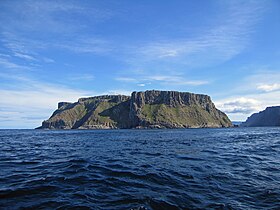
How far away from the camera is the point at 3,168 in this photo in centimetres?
2189

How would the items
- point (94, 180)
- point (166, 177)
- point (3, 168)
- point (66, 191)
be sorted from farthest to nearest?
point (3, 168), point (166, 177), point (94, 180), point (66, 191)

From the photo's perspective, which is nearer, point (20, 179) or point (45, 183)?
point (45, 183)

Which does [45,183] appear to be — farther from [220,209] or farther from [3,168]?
[220,209]

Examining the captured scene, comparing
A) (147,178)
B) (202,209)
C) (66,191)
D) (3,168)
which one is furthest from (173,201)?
(3,168)

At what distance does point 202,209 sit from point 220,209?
917mm

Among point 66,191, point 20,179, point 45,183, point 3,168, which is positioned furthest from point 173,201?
point 3,168

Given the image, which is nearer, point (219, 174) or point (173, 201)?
point (173, 201)

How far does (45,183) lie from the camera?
16031 millimetres

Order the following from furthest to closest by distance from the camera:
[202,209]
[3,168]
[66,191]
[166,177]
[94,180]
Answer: [3,168], [166,177], [94,180], [66,191], [202,209]

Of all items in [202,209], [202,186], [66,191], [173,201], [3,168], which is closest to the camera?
[202,209]

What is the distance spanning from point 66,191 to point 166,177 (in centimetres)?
775

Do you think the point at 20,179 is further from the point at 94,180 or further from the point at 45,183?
the point at 94,180

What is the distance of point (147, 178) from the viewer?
17.6 m

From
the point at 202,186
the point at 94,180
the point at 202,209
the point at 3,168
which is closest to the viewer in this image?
the point at 202,209
